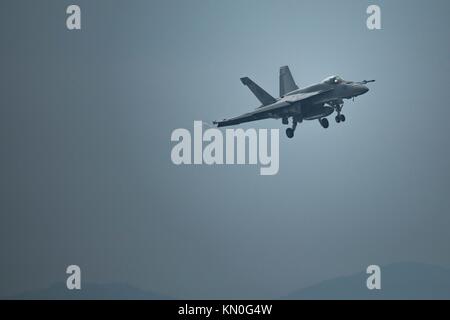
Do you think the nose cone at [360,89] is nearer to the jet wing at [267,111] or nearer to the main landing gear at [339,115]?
the main landing gear at [339,115]

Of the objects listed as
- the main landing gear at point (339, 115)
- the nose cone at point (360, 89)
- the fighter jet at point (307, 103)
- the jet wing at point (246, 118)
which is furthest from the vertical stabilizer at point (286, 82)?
the nose cone at point (360, 89)

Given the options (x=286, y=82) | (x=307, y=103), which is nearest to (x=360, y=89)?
(x=307, y=103)

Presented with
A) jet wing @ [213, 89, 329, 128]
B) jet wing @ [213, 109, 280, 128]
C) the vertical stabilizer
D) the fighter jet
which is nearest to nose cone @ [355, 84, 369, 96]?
the fighter jet

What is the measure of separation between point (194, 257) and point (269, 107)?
40.8ft

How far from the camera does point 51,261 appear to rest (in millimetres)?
37656

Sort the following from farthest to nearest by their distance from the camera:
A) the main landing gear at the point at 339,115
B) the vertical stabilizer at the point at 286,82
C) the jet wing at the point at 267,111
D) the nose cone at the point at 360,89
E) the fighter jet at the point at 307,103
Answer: the vertical stabilizer at the point at 286,82
the jet wing at the point at 267,111
the fighter jet at the point at 307,103
the nose cone at the point at 360,89
the main landing gear at the point at 339,115

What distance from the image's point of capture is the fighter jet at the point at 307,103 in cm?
3209

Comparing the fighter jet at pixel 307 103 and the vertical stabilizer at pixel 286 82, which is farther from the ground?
the vertical stabilizer at pixel 286 82

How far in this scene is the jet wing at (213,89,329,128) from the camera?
108 feet

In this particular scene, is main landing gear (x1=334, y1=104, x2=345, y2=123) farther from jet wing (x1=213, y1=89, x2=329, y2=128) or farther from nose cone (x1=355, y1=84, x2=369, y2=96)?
jet wing (x1=213, y1=89, x2=329, y2=128)
